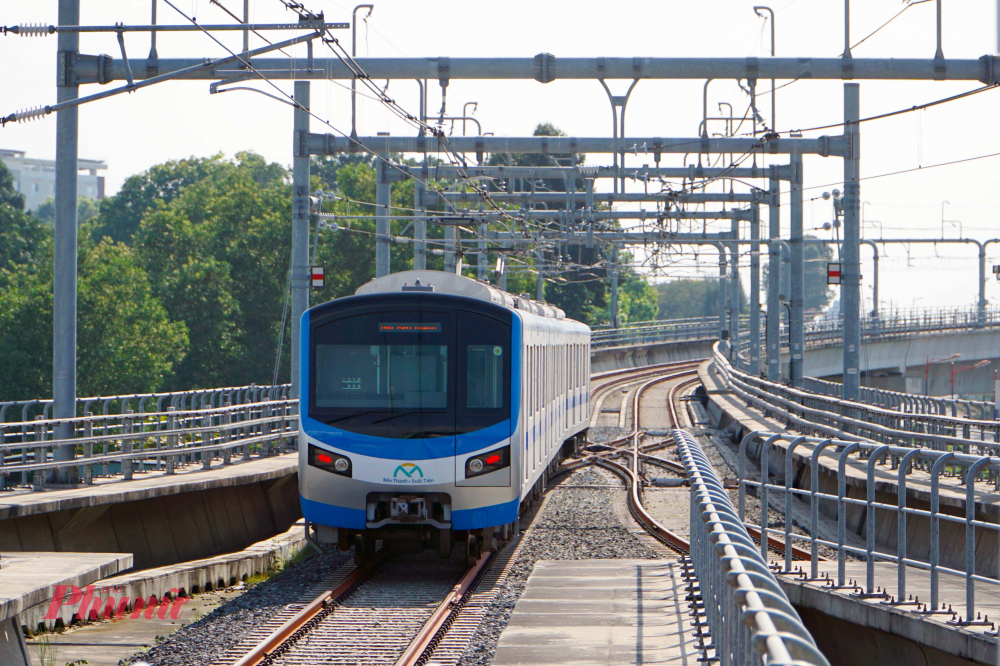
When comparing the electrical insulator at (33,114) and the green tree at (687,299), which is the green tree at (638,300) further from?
the electrical insulator at (33,114)

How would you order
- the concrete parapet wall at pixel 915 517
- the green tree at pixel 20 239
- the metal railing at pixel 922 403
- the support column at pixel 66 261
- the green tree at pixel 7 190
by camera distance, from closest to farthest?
the concrete parapet wall at pixel 915 517 < the support column at pixel 66 261 < the metal railing at pixel 922 403 < the green tree at pixel 20 239 < the green tree at pixel 7 190

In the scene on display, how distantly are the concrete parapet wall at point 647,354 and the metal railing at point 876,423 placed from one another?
24339 millimetres

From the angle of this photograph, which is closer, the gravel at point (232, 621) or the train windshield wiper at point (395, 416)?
the gravel at point (232, 621)

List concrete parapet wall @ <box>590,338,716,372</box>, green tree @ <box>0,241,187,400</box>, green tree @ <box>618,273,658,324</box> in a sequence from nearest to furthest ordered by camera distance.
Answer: green tree @ <box>0,241,187,400</box> → concrete parapet wall @ <box>590,338,716,372</box> → green tree @ <box>618,273,658,324</box>

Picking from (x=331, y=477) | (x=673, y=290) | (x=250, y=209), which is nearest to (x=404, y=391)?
(x=331, y=477)

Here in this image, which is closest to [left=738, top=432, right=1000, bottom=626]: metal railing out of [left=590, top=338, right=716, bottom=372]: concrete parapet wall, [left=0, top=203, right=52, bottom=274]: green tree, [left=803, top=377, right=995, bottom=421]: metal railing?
[left=803, top=377, right=995, bottom=421]: metal railing

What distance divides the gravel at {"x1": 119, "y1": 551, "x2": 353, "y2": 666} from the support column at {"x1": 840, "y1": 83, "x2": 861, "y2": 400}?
1317cm

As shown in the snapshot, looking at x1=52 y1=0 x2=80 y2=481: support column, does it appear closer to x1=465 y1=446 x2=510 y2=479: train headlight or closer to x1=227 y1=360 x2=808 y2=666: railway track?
x1=227 y1=360 x2=808 y2=666: railway track

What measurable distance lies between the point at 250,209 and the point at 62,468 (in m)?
52.0

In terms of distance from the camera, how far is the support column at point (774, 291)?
30.4 meters

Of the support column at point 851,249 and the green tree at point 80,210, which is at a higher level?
the green tree at point 80,210

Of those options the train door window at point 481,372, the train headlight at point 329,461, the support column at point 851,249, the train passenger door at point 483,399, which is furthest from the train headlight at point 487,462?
the support column at point 851,249

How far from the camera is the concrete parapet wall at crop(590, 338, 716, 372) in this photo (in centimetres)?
5487

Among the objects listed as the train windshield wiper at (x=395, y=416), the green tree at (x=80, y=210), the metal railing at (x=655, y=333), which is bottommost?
the train windshield wiper at (x=395, y=416)
